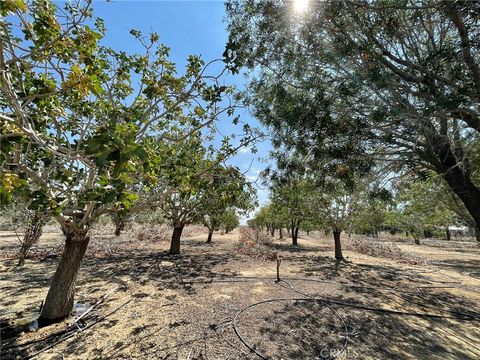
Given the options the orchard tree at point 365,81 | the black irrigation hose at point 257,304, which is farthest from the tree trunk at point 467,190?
the black irrigation hose at point 257,304

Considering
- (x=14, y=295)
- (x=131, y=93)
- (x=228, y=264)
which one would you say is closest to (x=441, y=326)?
(x=228, y=264)

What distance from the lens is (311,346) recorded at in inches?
185

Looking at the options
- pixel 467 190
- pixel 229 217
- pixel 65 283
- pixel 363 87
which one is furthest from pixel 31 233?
pixel 229 217

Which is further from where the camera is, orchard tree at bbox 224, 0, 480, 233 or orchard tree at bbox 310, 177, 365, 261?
orchard tree at bbox 310, 177, 365, 261

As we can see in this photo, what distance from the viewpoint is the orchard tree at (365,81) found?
422 centimetres

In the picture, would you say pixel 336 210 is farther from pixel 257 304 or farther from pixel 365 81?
pixel 365 81

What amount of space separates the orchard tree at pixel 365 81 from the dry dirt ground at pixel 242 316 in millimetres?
2985

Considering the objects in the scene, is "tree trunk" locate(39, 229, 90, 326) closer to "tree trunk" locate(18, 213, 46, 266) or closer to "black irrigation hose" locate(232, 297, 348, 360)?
"black irrigation hose" locate(232, 297, 348, 360)

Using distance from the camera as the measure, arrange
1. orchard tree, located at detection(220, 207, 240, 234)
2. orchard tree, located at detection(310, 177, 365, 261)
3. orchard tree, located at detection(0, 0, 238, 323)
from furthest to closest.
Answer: orchard tree, located at detection(220, 207, 240, 234) < orchard tree, located at detection(310, 177, 365, 261) < orchard tree, located at detection(0, 0, 238, 323)

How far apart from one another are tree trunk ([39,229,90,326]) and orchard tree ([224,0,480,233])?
507 centimetres

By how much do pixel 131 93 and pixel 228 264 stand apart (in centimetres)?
866

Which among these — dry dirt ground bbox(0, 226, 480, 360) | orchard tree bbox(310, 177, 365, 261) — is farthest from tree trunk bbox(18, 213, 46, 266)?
orchard tree bbox(310, 177, 365, 261)

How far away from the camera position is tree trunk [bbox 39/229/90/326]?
5.41 m

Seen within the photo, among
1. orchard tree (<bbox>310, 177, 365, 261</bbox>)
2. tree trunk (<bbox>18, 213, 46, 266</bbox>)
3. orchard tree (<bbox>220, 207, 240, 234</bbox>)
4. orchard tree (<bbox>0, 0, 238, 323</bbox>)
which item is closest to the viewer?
orchard tree (<bbox>0, 0, 238, 323</bbox>)
